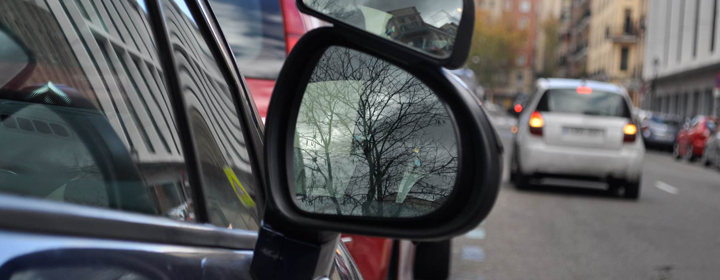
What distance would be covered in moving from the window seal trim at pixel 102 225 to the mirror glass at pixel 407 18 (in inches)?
15.0

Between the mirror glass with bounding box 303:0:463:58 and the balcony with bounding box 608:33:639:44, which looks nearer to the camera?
the mirror glass with bounding box 303:0:463:58

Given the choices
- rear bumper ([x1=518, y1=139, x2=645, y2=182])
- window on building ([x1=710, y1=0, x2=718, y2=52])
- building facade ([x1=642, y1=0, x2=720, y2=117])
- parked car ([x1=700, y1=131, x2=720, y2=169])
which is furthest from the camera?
building facade ([x1=642, y1=0, x2=720, y2=117])

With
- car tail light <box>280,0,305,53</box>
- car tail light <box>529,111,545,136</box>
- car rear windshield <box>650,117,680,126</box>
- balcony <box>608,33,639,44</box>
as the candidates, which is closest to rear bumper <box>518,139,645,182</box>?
car tail light <box>529,111,545,136</box>

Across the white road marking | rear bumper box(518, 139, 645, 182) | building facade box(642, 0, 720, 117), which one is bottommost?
building facade box(642, 0, 720, 117)

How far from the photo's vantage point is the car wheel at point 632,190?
37.5 ft

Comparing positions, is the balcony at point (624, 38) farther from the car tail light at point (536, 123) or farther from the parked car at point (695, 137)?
the car tail light at point (536, 123)

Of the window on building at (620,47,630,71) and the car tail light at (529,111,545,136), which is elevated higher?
the car tail light at (529,111,545,136)

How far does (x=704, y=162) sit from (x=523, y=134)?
12201 millimetres

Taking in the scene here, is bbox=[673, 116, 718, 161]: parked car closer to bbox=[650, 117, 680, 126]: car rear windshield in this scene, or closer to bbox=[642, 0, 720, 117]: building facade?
bbox=[650, 117, 680, 126]: car rear windshield

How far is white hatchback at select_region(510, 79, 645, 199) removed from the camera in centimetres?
1149

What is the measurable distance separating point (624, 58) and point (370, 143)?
69.2 m

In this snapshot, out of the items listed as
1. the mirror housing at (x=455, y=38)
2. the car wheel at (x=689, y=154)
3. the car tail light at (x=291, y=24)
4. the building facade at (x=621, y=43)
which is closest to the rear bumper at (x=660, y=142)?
the car wheel at (x=689, y=154)

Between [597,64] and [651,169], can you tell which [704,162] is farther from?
[597,64]

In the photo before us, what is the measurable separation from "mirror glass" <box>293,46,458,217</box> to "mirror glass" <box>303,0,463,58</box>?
6 cm
